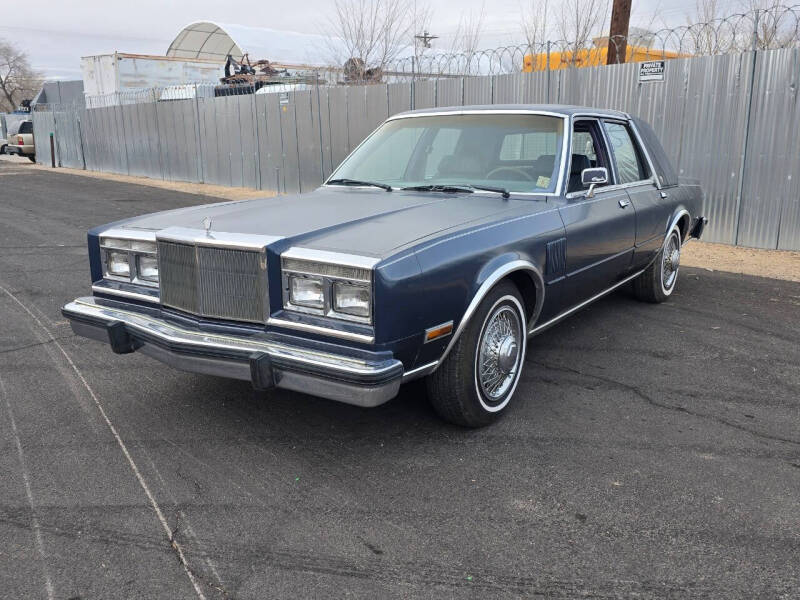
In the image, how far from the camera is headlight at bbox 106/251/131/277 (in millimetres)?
3818

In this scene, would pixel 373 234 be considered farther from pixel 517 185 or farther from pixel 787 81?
pixel 787 81

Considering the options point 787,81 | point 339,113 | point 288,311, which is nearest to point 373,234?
point 288,311

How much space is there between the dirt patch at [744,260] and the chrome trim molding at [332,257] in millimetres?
6109

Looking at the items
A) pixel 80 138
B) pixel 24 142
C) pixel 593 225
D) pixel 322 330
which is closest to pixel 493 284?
pixel 322 330

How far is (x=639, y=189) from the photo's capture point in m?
5.41

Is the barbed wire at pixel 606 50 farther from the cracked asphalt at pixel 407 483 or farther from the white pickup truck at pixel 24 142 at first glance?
the white pickup truck at pixel 24 142

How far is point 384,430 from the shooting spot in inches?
143

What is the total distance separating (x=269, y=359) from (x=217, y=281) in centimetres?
52

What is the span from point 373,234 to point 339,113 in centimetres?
1227

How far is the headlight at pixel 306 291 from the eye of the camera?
3088 millimetres

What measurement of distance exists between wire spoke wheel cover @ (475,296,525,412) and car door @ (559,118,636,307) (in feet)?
2.12

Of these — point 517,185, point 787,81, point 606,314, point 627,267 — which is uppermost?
point 787,81

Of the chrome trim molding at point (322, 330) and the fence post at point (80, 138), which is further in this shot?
the fence post at point (80, 138)

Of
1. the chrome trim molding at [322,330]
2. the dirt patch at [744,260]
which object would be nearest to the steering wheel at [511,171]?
the chrome trim molding at [322,330]
